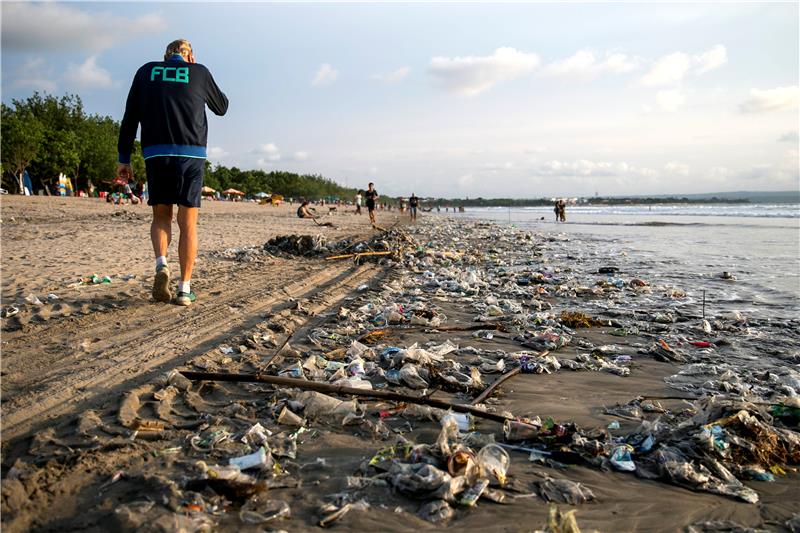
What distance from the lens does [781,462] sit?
211 centimetres

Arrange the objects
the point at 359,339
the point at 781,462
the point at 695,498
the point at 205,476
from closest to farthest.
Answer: the point at 205,476 → the point at 695,498 → the point at 781,462 → the point at 359,339

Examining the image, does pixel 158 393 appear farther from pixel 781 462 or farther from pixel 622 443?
pixel 781 462

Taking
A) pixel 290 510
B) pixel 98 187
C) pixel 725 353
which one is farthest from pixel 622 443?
pixel 98 187

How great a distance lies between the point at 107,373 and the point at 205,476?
1.26 metres

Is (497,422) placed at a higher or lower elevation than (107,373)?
lower

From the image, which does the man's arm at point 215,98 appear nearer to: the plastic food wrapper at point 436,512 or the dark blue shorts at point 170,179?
the dark blue shorts at point 170,179

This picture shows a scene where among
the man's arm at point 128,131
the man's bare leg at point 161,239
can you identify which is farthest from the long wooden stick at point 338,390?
the man's arm at point 128,131

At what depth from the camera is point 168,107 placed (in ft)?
12.2

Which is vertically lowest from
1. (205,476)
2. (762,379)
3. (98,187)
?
(762,379)

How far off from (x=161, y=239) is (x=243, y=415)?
225 centimetres

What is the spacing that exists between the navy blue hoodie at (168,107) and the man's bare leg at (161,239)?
17.8 inches

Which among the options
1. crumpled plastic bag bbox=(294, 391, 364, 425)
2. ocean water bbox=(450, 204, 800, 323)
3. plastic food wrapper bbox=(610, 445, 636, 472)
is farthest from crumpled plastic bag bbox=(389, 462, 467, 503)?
ocean water bbox=(450, 204, 800, 323)

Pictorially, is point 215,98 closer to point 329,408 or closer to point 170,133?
point 170,133

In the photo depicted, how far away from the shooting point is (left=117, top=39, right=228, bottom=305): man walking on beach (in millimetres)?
3719
